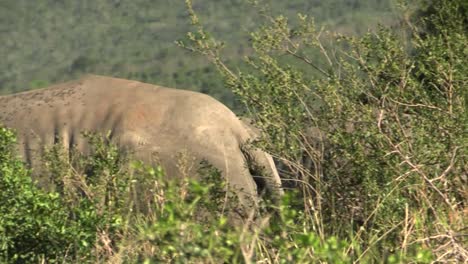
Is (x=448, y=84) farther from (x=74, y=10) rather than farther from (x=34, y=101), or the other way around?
(x=74, y=10)

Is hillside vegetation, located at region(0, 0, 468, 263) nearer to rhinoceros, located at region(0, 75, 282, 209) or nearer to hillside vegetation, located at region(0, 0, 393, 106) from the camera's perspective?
rhinoceros, located at region(0, 75, 282, 209)

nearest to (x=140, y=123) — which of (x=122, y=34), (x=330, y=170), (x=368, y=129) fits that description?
(x=330, y=170)

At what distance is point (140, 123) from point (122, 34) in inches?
979

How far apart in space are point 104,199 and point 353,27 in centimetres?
2400

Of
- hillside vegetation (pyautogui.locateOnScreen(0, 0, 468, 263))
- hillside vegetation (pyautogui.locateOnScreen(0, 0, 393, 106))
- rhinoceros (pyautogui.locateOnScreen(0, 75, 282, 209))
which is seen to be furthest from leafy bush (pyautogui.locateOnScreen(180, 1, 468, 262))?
hillside vegetation (pyautogui.locateOnScreen(0, 0, 393, 106))

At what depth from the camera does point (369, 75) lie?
753 centimetres

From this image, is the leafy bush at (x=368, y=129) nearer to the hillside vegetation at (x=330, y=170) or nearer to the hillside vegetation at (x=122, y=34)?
the hillside vegetation at (x=330, y=170)

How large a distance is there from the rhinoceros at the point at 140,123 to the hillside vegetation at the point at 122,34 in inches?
792

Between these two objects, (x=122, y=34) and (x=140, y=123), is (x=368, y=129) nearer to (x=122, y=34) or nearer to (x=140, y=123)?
(x=140, y=123)

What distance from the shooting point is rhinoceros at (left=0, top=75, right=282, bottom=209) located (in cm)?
1072

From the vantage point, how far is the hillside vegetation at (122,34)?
110 feet

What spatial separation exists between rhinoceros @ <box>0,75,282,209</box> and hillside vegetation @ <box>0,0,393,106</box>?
20113mm

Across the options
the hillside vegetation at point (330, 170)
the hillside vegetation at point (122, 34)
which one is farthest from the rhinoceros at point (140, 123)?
the hillside vegetation at point (122, 34)

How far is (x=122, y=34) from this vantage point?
35844 mm
